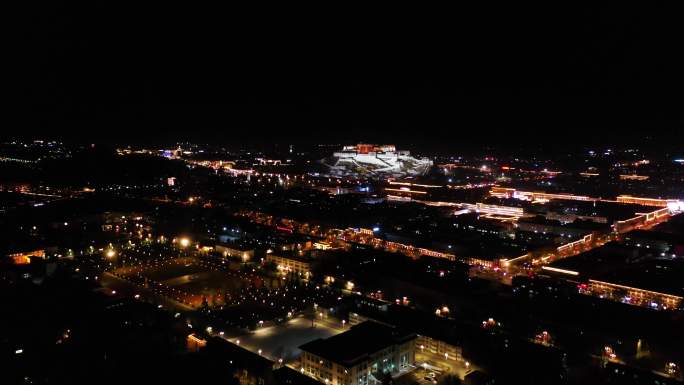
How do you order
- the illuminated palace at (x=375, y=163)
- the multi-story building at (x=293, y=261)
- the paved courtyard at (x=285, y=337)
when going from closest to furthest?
1. the paved courtyard at (x=285, y=337)
2. the multi-story building at (x=293, y=261)
3. the illuminated palace at (x=375, y=163)

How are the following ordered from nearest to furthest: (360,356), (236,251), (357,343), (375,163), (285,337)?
(360,356), (357,343), (285,337), (236,251), (375,163)

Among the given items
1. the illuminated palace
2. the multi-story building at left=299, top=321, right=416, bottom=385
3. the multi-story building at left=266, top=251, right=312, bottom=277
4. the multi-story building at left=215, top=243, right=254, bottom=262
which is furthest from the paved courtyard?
the illuminated palace

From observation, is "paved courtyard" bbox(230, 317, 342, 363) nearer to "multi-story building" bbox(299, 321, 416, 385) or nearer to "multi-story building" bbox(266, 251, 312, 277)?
"multi-story building" bbox(299, 321, 416, 385)

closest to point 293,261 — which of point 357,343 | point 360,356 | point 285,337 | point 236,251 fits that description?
point 236,251

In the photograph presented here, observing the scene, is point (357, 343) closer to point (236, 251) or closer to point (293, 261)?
point (293, 261)

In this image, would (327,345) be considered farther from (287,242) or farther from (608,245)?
(608,245)

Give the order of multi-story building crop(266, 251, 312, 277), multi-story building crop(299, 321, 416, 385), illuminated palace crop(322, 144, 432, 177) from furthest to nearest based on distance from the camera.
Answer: illuminated palace crop(322, 144, 432, 177) → multi-story building crop(266, 251, 312, 277) → multi-story building crop(299, 321, 416, 385)

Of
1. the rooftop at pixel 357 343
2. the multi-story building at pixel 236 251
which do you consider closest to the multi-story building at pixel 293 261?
the multi-story building at pixel 236 251

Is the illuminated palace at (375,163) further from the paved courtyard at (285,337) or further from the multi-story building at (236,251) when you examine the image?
the paved courtyard at (285,337)

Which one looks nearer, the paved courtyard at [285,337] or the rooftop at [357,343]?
the rooftop at [357,343]
